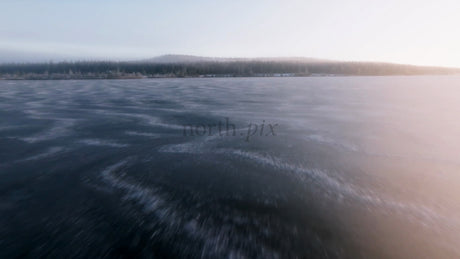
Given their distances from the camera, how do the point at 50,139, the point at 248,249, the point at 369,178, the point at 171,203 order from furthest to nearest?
the point at 50,139, the point at 369,178, the point at 171,203, the point at 248,249

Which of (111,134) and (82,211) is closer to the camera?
(82,211)

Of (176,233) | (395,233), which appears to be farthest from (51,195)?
(395,233)

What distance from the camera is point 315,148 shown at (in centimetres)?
674

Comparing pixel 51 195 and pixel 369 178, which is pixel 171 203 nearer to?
pixel 51 195

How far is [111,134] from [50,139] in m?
1.66

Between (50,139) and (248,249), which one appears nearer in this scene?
(248,249)

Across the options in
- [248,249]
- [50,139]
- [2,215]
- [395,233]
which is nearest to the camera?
[248,249]

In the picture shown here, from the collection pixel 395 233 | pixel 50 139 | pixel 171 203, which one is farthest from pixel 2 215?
pixel 395 233

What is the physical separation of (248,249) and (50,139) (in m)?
7.38

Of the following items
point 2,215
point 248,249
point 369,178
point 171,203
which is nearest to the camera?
point 248,249

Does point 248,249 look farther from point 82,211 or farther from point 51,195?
point 51,195

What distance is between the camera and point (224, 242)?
3.26 meters

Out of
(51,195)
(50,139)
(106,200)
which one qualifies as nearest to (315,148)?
(106,200)

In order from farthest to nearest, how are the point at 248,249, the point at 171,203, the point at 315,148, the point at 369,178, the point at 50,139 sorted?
the point at 50,139 < the point at 315,148 < the point at 369,178 < the point at 171,203 < the point at 248,249
